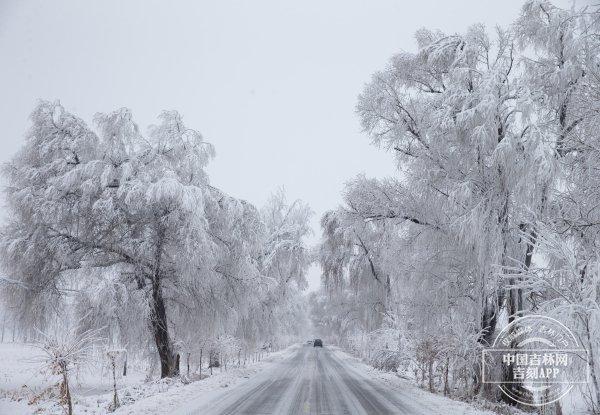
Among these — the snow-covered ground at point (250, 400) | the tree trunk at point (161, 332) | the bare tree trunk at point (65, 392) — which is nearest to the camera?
the bare tree trunk at point (65, 392)

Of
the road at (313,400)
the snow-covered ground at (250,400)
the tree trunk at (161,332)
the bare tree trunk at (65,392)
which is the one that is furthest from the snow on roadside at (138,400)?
the tree trunk at (161,332)

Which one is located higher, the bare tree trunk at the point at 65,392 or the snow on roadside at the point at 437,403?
the bare tree trunk at the point at 65,392

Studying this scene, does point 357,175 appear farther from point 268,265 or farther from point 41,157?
point 268,265

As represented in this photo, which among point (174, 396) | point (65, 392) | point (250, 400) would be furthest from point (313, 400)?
point (65, 392)

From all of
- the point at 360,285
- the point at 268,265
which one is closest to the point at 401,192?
the point at 360,285

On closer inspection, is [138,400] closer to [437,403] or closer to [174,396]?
[174,396]

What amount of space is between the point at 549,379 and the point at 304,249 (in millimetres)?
22818

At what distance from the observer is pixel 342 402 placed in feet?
41.3

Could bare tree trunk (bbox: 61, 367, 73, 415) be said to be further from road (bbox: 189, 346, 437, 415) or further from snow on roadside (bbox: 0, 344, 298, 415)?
road (bbox: 189, 346, 437, 415)

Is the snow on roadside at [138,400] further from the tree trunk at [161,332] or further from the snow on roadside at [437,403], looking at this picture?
the snow on roadside at [437,403]

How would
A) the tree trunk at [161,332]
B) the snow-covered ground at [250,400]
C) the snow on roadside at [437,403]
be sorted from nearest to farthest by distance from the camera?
the snow on roadside at [437,403], the snow-covered ground at [250,400], the tree trunk at [161,332]

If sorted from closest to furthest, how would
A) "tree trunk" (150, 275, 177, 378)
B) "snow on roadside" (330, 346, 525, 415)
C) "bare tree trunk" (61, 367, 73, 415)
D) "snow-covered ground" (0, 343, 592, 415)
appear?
1. "bare tree trunk" (61, 367, 73, 415)
2. "snow on roadside" (330, 346, 525, 415)
3. "snow-covered ground" (0, 343, 592, 415)
4. "tree trunk" (150, 275, 177, 378)

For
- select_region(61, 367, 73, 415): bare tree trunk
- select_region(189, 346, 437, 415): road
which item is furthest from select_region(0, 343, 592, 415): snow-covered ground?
select_region(61, 367, 73, 415): bare tree trunk

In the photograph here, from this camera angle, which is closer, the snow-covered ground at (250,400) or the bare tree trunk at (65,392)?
the bare tree trunk at (65,392)
